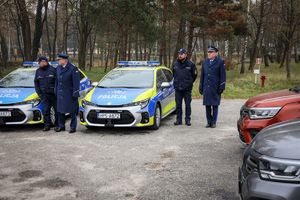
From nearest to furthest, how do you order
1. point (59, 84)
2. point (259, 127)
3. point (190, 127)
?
1. point (259, 127)
2. point (59, 84)
3. point (190, 127)

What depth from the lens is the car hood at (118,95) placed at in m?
9.21

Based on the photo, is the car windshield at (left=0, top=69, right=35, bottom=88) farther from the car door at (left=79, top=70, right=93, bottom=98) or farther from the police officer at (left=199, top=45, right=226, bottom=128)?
the police officer at (left=199, top=45, right=226, bottom=128)

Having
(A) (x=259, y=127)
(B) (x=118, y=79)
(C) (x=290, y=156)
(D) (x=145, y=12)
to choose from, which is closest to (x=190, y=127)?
(B) (x=118, y=79)

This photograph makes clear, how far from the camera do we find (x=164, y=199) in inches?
207

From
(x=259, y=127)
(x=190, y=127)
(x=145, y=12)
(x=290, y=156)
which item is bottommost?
(x=190, y=127)

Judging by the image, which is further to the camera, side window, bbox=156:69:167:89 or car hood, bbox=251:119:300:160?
side window, bbox=156:69:167:89

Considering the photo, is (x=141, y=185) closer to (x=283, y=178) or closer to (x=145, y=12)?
(x=283, y=178)

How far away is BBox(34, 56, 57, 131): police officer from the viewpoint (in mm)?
9664

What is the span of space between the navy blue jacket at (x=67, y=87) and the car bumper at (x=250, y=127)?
412 centimetres

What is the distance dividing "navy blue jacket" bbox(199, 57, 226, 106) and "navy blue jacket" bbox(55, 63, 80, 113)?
113 inches

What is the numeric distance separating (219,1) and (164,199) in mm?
24937

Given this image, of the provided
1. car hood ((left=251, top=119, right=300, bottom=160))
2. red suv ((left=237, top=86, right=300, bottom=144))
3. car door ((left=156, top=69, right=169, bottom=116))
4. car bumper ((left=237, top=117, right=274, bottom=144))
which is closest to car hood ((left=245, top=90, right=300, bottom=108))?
red suv ((left=237, top=86, right=300, bottom=144))

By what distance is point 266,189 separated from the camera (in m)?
3.29

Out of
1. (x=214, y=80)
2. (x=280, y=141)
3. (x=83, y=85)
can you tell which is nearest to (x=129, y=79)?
(x=83, y=85)
